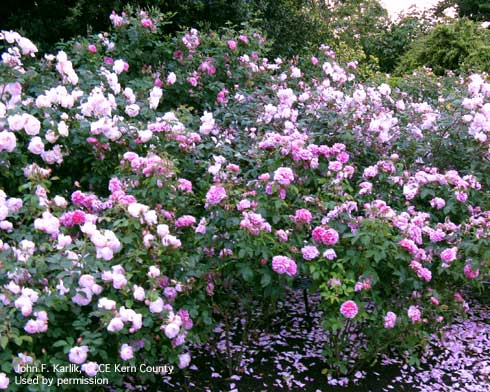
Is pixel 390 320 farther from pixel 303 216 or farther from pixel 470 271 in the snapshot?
pixel 303 216

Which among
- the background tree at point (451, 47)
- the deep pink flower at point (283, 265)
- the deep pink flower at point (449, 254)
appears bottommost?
the deep pink flower at point (283, 265)

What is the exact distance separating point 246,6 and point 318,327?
13.2 feet

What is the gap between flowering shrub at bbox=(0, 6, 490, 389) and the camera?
227 centimetres

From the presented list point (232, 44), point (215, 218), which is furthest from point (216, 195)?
point (232, 44)

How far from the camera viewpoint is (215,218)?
279 cm

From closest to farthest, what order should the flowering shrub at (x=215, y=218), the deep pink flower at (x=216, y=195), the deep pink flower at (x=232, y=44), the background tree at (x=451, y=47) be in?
the flowering shrub at (x=215, y=218) < the deep pink flower at (x=216, y=195) < the deep pink flower at (x=232, y=44) < the background tree at (x=451, y=47)

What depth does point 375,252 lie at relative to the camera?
2658 mm

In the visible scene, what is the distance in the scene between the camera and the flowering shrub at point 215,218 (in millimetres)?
2266

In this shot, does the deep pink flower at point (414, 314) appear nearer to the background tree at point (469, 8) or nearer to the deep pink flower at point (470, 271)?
the deep pink flower at point (470, 271)

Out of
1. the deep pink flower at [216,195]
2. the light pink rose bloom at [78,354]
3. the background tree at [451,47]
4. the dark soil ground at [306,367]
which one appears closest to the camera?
the light pink rose bloom at [78,354]

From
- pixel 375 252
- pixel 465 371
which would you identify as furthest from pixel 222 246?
pixel 465 371

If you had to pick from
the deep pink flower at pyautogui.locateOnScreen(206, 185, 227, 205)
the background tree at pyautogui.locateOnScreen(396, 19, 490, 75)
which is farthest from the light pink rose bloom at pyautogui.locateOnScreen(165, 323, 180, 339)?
the background tree at pyautogui.locateOnScreen(396, 19, 490, 75)

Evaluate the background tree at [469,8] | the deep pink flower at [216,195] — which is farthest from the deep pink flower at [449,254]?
the background tree at [469,8]

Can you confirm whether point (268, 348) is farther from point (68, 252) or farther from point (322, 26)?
point (322, 26)
